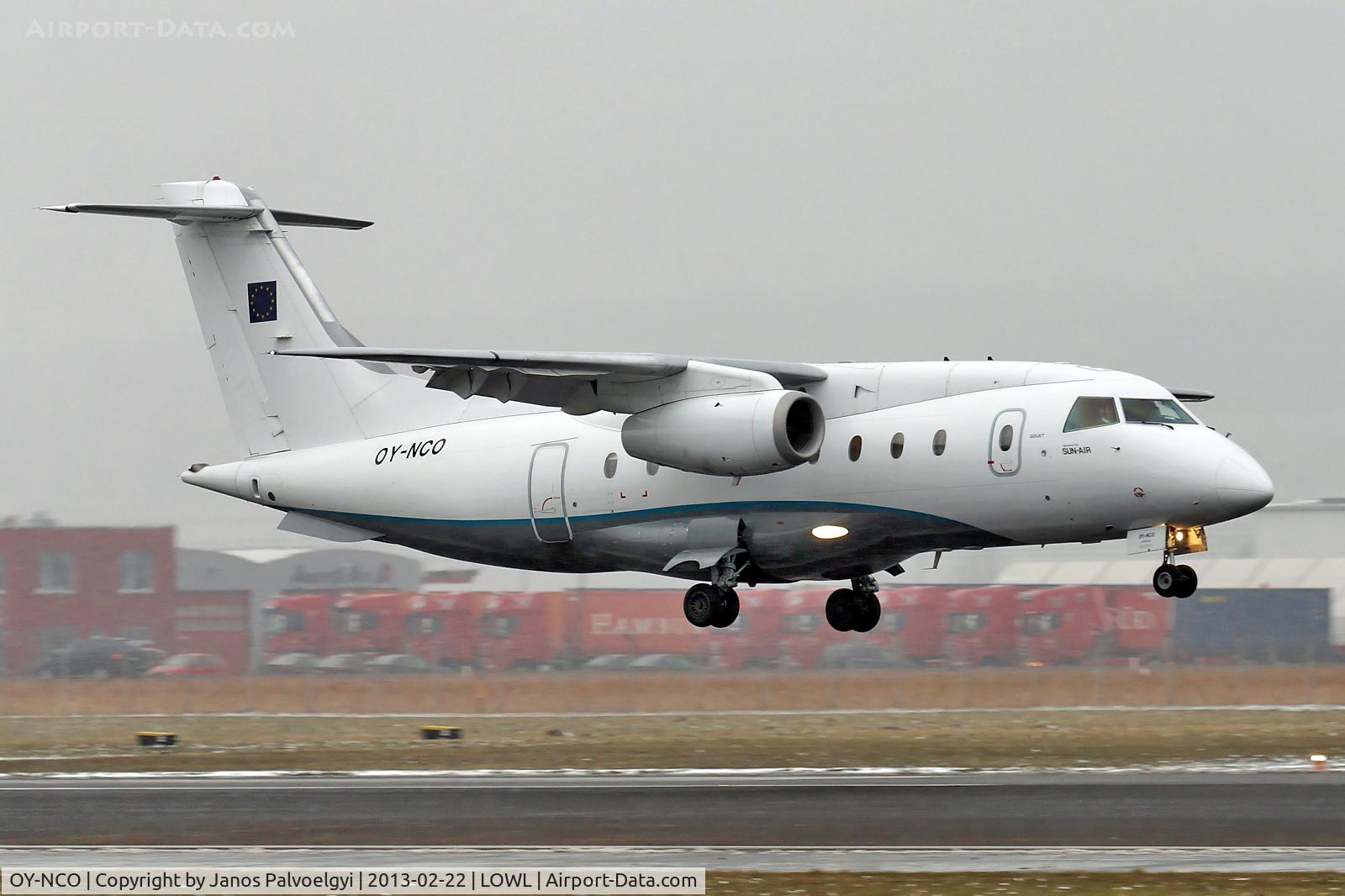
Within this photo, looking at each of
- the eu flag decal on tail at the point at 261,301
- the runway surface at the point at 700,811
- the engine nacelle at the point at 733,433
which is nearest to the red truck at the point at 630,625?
the runway surface at the point at 700,811

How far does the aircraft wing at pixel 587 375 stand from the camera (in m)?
21.9

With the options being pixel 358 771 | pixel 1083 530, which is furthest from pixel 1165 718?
pixel 358 771

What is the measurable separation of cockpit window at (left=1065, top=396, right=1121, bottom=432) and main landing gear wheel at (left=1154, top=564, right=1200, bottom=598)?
1865 mm

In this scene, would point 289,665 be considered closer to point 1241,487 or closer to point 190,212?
point 190,212

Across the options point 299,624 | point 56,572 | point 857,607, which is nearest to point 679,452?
point 857,607

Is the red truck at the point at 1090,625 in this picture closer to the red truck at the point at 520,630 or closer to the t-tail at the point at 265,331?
the red truck at the point at 520,630

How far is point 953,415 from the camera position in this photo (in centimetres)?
2159

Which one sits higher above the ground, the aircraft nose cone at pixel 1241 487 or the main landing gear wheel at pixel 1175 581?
the aircraft nose cone at pixel 1241 487

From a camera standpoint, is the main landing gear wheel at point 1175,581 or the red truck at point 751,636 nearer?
the main landing gear wheel at point 1175,581

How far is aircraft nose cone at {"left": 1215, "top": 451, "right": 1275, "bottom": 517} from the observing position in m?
19.9

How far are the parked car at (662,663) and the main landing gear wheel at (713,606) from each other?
36.4 ft

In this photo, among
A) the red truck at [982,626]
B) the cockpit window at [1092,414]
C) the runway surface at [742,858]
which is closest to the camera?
the runway surface at [742,858]

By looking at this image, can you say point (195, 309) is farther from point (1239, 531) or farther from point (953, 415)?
point (1239, 531)

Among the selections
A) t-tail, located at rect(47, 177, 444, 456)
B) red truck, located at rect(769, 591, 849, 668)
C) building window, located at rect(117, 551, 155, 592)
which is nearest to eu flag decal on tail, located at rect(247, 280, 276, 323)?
t-tail, located at rect(47, 177, 444, 456)
